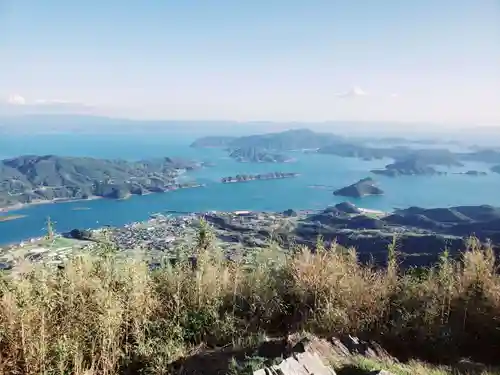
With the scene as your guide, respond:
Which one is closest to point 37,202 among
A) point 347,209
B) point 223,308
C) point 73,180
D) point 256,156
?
point 73,180

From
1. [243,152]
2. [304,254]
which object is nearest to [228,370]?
[304,254]

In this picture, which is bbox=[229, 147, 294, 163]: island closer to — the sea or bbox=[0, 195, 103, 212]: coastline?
the sea

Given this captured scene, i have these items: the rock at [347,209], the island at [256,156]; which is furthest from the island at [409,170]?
the rock at [347,209]

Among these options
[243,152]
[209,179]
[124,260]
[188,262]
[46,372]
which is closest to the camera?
[46,372]

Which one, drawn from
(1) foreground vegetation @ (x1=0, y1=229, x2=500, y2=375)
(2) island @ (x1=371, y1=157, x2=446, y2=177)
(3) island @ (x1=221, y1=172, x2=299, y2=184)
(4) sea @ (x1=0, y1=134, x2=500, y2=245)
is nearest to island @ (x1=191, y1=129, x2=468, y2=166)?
(2) island @ (x1=371, y1=157, x2=446, y2=177)

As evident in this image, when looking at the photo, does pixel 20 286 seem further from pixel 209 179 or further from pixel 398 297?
pixel 209 179

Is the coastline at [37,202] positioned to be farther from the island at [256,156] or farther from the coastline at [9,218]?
the island at [256,156]
